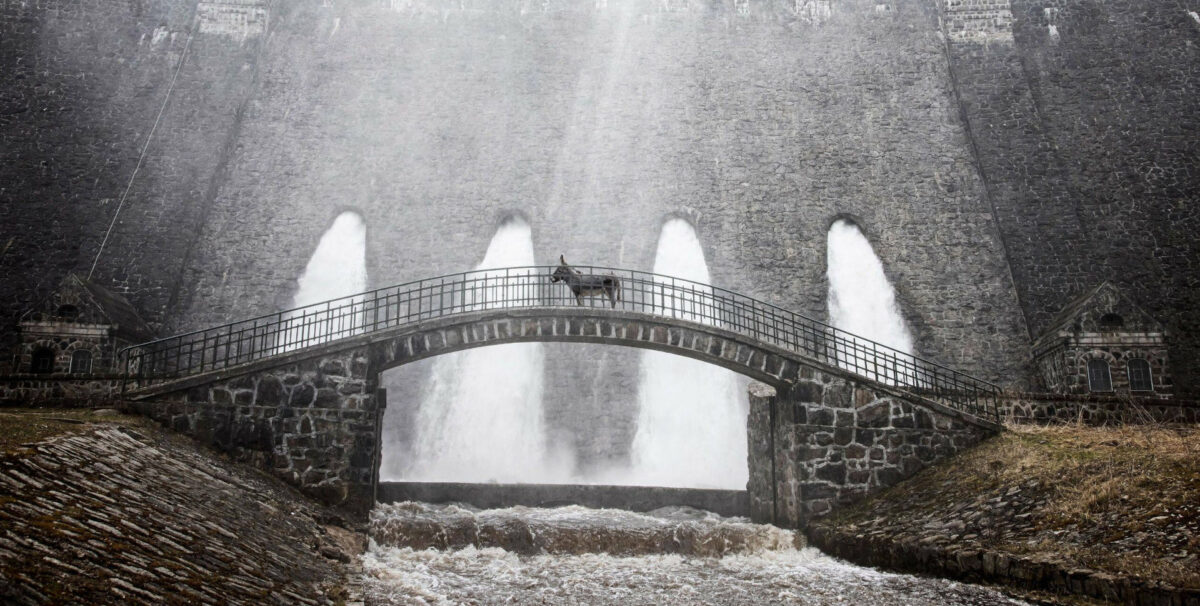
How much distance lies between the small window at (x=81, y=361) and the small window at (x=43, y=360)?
51cm

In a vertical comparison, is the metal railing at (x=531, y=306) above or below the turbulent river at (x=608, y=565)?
above

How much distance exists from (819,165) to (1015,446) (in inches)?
623

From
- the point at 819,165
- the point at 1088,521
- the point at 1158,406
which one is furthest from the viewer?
the point at 819,165

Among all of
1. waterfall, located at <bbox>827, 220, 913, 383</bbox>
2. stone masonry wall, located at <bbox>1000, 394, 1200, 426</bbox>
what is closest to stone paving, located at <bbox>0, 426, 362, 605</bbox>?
stone masonry wall, located at <bbox>1000, 394, 1200, 426</bbox>

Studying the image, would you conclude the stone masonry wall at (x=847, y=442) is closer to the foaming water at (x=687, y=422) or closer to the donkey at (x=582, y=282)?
the donkey at (x=582, y=282)

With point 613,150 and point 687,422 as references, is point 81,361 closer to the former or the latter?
point 687,422

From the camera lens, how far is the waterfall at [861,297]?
26.0 metres

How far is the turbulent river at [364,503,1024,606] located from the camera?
11672 millimetres

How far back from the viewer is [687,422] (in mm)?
24594

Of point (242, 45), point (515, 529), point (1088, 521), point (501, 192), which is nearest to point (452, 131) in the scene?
point (501, 192)

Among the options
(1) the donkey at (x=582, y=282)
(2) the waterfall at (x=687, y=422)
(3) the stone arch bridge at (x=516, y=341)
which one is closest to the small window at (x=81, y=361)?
(3) the stone arch bridge at (x=516, y=341)

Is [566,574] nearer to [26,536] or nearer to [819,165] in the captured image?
[26,536]

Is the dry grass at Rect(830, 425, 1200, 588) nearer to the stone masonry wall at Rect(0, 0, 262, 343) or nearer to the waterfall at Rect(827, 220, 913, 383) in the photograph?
the waterfall at Rect(827, 220, 913, 383)

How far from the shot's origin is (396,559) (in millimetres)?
14258
